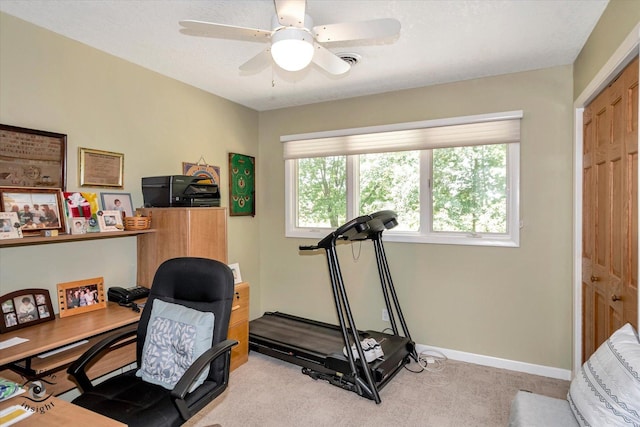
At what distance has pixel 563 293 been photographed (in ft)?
9.56

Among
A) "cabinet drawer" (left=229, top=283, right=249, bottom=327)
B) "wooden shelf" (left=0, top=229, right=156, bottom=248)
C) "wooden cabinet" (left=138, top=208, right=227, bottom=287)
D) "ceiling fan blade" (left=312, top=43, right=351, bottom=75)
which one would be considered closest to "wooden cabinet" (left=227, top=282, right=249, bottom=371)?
"cabinet drawer" (left=229, top=283, right=249, bottom=327)

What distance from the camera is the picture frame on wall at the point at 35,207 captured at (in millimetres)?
2078

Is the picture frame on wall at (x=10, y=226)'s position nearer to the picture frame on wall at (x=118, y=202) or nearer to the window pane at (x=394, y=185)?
the picture frame on wall at (x=118, y=202)

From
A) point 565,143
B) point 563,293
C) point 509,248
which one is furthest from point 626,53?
point 563,293

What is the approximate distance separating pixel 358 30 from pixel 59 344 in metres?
2.20

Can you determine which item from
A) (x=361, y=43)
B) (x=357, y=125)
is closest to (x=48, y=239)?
(x=361, y=43)

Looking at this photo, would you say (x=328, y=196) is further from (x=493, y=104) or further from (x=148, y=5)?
(x=148, y=5)

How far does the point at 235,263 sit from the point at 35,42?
2.39 metres

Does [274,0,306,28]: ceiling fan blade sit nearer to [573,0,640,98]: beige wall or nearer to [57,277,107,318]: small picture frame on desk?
[573,0,640,98]: beige wall

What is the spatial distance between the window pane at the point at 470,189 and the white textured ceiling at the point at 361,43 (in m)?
0.67

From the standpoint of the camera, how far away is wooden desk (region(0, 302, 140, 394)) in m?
1.84

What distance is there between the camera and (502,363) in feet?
10.2

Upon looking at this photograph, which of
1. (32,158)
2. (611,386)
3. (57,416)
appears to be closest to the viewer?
(57,416)

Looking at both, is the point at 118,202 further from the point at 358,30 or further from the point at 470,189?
the point at 470,189
